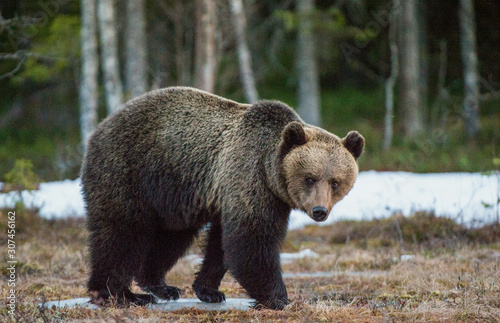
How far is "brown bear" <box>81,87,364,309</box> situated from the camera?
15.7ft

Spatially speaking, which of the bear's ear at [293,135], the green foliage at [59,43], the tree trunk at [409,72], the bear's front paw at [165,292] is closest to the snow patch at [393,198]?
the bear's front paw at [165,292]

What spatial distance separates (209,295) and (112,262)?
3.10ft

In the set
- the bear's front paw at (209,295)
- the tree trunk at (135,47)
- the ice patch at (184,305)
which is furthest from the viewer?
the tree trunk at (135,47)

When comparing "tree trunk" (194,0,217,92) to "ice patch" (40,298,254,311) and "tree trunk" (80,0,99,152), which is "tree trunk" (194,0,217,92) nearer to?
"tree trunk" (80,0,99,152)

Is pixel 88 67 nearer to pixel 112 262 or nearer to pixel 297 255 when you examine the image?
pixel 297 255

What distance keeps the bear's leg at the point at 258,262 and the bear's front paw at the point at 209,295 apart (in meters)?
0.66

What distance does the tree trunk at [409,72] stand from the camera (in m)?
17.9

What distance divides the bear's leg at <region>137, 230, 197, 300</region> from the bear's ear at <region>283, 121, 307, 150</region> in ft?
4.86

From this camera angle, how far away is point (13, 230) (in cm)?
817

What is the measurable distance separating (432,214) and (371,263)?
6.82 ft

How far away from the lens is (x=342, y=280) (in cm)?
635

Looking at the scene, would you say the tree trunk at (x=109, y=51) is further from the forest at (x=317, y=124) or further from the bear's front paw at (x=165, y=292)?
the bear's front paw at (x=165, y=292)

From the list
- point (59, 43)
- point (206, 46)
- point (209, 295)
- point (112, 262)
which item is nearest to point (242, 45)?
point (206, 46)

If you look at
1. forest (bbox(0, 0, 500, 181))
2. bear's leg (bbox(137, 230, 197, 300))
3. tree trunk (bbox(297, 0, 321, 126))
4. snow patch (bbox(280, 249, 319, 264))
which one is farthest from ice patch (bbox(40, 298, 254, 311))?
tree trunk (bbox(297, 0, 321, 126))
